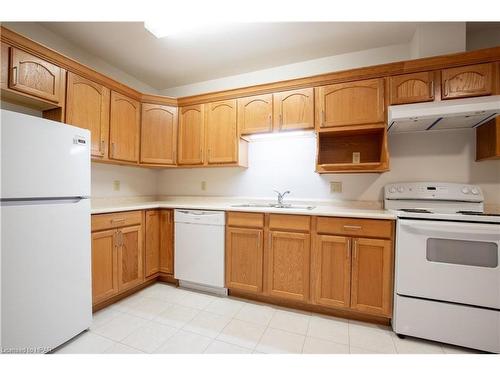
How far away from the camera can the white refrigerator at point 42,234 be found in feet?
4.02

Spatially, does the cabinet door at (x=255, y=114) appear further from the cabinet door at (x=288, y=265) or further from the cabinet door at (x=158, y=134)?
the cabinet door at (x=288, y=265)

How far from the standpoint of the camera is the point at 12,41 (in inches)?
60.0

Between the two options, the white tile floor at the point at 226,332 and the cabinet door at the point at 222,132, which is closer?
the white tile floor at the point at 226,332

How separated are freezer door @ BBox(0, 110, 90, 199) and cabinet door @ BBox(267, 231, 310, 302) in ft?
5.16

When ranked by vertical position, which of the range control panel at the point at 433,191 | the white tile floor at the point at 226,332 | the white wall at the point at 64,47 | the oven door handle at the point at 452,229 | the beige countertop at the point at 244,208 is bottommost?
the white tile floor at the point at 226,332

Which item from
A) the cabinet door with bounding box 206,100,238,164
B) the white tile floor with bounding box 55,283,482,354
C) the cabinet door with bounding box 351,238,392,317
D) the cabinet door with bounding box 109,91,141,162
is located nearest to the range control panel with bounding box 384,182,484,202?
the cabinet door with bounding box 351,238,392,317

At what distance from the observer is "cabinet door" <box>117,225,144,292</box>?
6.88ft

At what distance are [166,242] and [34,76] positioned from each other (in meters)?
1.79

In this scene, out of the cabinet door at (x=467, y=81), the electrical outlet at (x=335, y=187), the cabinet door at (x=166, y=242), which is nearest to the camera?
the cabinet door at (x=467, y=81)

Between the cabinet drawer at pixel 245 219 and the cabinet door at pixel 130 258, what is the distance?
3.12 feet

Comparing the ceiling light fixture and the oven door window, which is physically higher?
the ceiling light fixture

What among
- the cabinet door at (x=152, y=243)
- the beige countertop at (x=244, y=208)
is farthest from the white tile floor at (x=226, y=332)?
the beige countertop at (x=244, y=208)

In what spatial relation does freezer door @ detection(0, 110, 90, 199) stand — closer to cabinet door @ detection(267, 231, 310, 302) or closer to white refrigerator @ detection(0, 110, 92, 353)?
white refrigerator @ detection(0, 110, 92, 353)

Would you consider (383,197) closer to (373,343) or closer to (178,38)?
(373,343)
